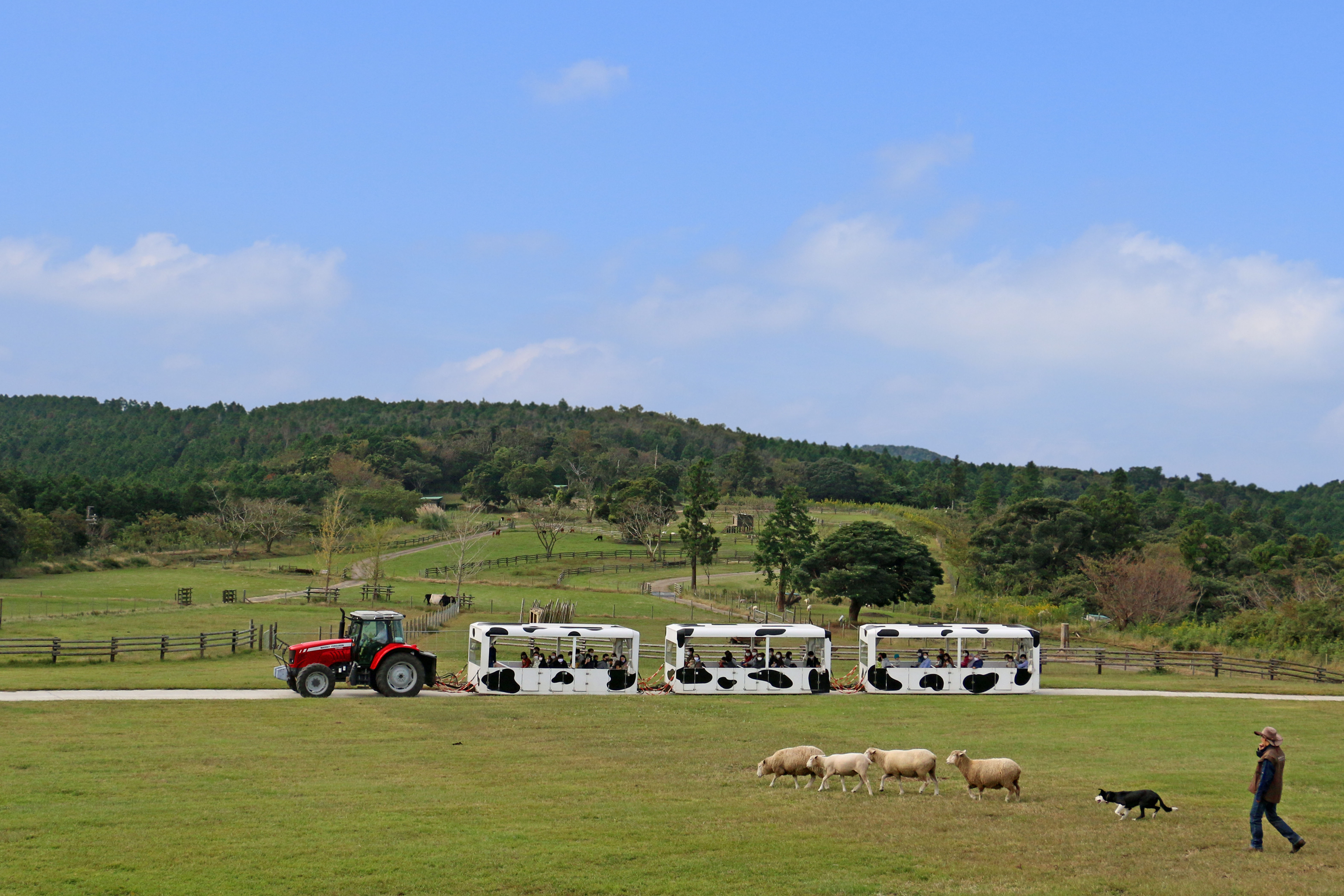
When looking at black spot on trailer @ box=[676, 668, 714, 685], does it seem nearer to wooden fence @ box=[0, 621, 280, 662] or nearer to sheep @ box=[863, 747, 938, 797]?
sheep @ box=[863, 747, 938, 797]

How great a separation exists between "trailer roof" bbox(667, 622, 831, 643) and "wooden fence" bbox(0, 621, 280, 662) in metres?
15.0

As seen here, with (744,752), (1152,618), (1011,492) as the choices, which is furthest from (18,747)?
(1011,492)

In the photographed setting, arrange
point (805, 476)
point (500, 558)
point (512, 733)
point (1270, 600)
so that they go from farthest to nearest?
point (805, 476), point (500, 558), point (1270, 600), point (512, 733)

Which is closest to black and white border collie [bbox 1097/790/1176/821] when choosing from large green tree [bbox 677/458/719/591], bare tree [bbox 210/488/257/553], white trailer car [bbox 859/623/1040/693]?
white trailer car [bbox 859/623/1040/693]

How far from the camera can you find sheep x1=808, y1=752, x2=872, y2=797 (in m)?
15.9

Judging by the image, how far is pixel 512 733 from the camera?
72.6ft

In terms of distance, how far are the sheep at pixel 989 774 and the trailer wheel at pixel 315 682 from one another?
1681cm

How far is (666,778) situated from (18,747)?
11.3 meters

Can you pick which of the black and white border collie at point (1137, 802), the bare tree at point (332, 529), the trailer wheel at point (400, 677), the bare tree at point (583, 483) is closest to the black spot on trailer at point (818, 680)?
the trailer wheel at point (400, 677)

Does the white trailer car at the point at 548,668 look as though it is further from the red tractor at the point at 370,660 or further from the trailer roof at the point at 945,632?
the trailer roof at the point at 945,632

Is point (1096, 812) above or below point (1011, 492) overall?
below

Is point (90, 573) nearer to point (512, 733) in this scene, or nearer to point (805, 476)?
point (512, 733)

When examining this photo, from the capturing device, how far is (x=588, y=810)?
579 inches

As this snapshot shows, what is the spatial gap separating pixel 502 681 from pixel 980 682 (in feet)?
46.3
